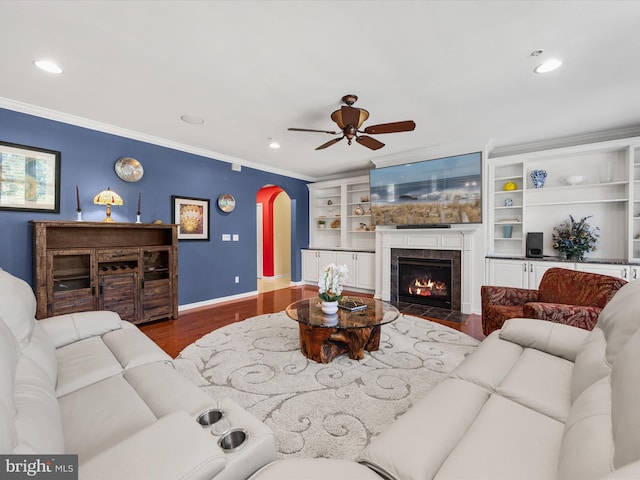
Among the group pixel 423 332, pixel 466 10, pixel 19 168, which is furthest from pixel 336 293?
pixel 19 168

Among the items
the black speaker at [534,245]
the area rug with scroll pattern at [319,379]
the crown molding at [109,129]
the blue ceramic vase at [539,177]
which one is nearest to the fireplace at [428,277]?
the black speaker at [534,245]

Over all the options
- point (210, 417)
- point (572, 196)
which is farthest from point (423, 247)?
point (210, 417)

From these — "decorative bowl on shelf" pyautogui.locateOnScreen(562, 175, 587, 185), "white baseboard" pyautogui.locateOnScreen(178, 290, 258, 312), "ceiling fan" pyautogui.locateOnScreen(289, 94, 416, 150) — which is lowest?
"white baseboard" pyautogui.locateOnScreen(178, 290, 258, 312)

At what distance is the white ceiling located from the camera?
5.96ft

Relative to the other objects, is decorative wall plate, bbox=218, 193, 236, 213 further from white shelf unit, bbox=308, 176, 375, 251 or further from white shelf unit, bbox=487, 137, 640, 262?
white shelf unit, bbox=487, 137, 640, 262

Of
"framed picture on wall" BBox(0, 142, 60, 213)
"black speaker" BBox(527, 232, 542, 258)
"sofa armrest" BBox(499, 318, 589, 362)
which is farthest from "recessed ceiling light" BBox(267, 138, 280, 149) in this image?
"black speaker" BBox(527, 232, 542, 258)

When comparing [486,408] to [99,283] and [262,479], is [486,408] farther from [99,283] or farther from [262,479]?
[99,283]

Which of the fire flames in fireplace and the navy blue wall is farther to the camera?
the fire flames in fireplace

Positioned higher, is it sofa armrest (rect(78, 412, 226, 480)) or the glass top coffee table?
sofa armrest (rect(78, 412, 226, 480))

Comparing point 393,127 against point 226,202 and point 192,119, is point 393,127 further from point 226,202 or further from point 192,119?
point 226,202

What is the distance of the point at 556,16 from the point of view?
183cm

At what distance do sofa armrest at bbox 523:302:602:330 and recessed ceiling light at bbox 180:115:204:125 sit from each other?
3.91m

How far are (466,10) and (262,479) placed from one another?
254cm

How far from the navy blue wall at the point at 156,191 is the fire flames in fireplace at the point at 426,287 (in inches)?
118
